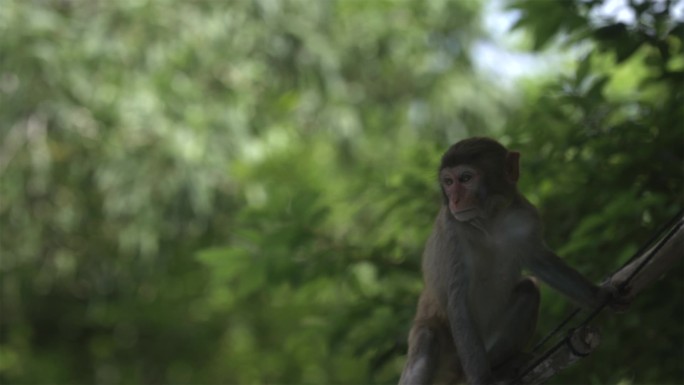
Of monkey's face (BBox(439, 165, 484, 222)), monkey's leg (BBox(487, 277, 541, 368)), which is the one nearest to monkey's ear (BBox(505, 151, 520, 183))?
monkey's face (BBox(439, 165, 484, 222))

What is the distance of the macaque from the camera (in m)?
4.35

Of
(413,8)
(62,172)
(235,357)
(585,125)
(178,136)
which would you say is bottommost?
(585,125)

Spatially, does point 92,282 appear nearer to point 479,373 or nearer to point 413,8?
point 413,8

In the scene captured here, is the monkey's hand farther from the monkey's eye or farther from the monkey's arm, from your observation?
the monkey's eye

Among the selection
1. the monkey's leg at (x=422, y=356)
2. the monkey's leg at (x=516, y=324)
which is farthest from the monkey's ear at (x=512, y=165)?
the monkey's leg at (x=422, y=356)

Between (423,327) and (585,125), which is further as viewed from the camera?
(585,125)

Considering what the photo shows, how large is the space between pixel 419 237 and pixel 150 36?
22.9 ft

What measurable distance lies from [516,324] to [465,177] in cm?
67

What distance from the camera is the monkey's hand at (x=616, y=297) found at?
4211 millimetres

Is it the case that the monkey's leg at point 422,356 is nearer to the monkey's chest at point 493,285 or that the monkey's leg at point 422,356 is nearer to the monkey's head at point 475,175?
the monkey's chest at point 493,285

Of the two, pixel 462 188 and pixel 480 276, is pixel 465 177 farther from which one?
pixel 480 276

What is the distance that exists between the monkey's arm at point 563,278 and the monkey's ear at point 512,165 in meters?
0.34

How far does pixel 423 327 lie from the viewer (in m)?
4.63

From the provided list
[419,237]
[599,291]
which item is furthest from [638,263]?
[419,237]
